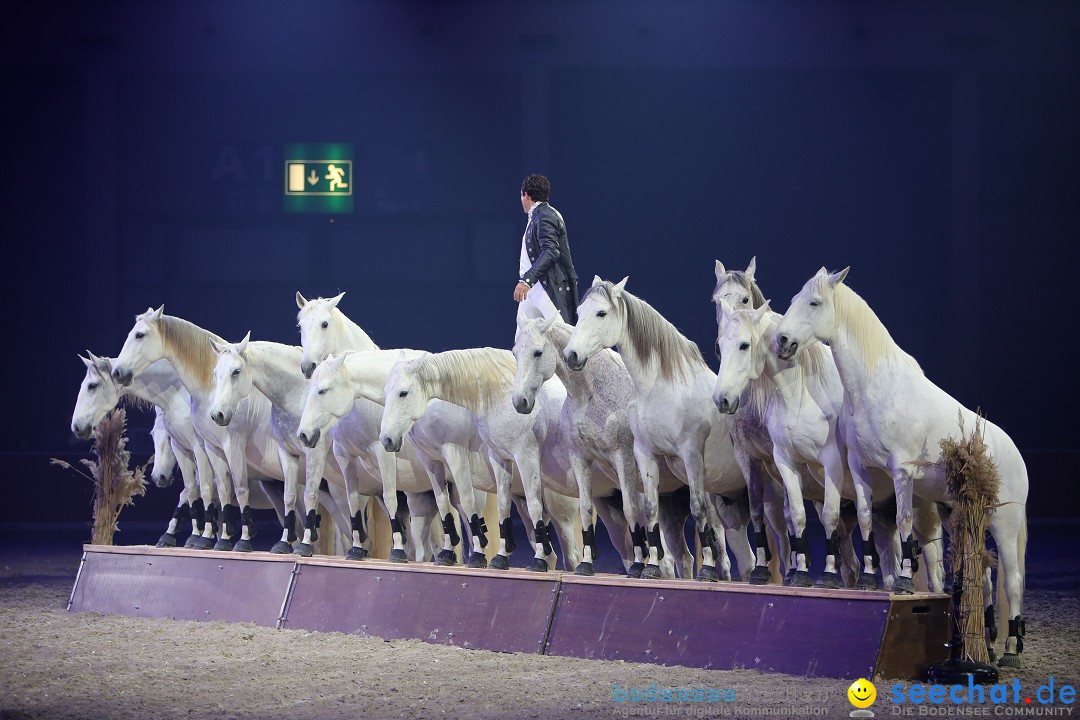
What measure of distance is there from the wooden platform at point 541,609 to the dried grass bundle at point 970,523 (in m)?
0.14

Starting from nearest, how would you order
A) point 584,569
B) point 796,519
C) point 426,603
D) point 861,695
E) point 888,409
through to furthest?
point 861,695
point 888,409
point 796,519
point 584,569
point 426,603

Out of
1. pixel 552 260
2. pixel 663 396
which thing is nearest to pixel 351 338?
Answer: pixel 552 260

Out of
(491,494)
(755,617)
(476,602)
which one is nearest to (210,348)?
(491,494)

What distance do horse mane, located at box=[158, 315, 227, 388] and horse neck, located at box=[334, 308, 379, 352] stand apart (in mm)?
851

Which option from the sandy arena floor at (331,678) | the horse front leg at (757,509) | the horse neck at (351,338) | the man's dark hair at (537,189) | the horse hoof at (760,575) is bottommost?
the sandy arena floor at (331,678)

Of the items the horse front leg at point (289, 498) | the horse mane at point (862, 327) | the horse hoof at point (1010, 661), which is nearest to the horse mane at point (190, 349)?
the horse front leg at point (289, 498)

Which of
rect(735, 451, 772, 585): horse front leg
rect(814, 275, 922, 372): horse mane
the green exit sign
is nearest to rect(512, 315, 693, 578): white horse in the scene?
rect(735, 451, 772, 585): horse front leg

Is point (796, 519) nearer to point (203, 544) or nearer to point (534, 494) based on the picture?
point (534, 494)

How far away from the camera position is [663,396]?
259 inches

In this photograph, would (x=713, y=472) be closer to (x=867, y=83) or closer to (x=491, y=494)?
(x=491, y=494)

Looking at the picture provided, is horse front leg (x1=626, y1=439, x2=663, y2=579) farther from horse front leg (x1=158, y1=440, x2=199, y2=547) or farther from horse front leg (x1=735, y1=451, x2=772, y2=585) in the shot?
horse front leg (x1=158, y1=440, x2=199, y2=547)

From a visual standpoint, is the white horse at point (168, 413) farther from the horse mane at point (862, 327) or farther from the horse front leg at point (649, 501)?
the horse mane at point (862, 327)

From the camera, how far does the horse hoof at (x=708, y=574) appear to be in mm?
6441

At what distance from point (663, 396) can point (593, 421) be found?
473 mm
